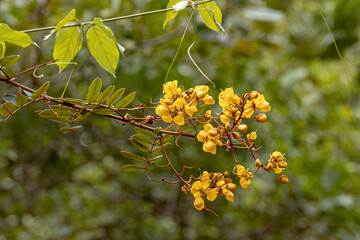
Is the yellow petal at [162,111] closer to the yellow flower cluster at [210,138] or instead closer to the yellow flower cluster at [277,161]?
the yellow flower cluster at [210,138]

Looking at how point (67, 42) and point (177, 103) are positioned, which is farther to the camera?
point (67, 42)

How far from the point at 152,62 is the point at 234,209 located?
36.9 inches

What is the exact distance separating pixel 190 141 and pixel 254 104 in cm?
103

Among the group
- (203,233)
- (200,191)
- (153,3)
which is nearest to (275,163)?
(200,191)

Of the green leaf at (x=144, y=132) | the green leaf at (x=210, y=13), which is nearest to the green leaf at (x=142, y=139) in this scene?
the green leaf at (x=144, y=132)

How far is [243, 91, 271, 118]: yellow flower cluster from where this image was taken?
48 cm

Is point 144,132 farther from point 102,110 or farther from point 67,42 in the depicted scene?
point 67,42

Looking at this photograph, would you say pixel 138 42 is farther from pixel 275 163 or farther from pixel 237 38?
pixel 275 163

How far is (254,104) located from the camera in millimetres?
488

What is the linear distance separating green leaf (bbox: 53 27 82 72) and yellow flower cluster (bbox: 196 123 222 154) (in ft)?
0.89

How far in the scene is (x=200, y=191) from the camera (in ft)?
1.62

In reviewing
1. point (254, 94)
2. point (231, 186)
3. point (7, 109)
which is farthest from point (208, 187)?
point (7, 109)

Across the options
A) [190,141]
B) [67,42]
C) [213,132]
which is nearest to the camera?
[213,132]

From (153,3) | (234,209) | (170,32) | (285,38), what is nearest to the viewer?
(153,3)
